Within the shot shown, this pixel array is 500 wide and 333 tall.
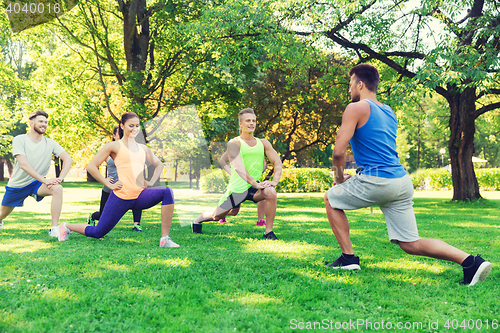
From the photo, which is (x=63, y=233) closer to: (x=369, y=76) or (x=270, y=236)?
(x=270, y=236)

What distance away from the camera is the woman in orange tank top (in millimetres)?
5480

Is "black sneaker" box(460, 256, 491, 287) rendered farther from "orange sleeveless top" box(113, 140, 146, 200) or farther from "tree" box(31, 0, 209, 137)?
"tree" box(31, 0, 209, 137)

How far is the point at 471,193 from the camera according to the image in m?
15.4

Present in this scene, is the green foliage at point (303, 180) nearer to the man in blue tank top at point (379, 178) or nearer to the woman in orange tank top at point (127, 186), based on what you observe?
the woman in orange tank top at point (127, 186)

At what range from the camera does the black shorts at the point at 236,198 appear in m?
6.54

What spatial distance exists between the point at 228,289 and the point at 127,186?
2618mm

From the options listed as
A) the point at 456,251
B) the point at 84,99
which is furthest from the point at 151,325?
the point at 84,99

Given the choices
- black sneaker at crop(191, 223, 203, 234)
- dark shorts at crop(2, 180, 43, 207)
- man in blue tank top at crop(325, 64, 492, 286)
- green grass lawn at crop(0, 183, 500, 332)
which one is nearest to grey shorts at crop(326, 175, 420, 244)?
man in blue tank top at crop(325, 64, 492, 286)

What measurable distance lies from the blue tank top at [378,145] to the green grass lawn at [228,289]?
116 centimetres

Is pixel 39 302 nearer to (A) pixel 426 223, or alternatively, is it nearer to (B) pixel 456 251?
(B) pixel 456 251

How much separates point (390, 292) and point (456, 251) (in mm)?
837

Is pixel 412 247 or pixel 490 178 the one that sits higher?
pixel 490 178

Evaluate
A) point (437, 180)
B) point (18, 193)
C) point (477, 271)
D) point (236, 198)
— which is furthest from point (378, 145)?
point (437, 180)

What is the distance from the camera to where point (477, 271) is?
3.72m
